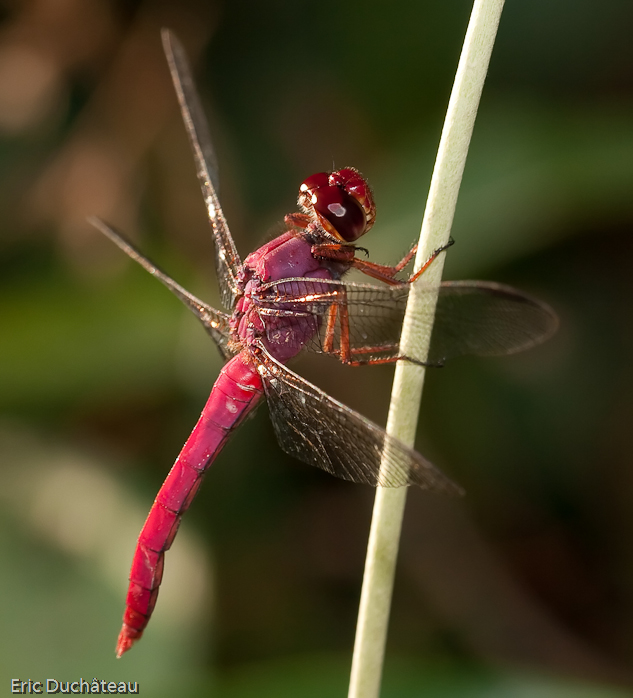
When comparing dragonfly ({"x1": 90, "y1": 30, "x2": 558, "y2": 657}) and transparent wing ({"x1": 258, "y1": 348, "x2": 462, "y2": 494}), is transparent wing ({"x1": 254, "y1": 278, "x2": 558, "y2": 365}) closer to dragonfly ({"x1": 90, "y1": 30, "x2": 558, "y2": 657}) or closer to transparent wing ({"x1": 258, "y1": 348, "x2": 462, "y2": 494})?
dragonfly ({"x1": 90, "y1": 30, "x2": 558, "y2": 657})

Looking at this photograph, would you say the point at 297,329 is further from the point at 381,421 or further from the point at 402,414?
the point at 381,421

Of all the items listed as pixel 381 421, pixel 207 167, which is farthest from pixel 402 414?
pixel 381 421

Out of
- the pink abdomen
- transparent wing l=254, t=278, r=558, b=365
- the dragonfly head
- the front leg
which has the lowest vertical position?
the pink abdomen

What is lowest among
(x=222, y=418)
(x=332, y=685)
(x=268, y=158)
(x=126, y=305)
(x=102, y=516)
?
(x=332, y=685)

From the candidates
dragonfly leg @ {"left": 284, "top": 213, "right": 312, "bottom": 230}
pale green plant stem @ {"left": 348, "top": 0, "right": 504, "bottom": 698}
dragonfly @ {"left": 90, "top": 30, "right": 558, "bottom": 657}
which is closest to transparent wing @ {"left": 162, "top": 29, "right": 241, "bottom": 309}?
dragonfly @ {"left": 90, "top": 30, "right": 558, "bottom": 657}

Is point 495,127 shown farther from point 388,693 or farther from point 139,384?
point 388,693

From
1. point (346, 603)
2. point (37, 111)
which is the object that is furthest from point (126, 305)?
point (346, 603)
